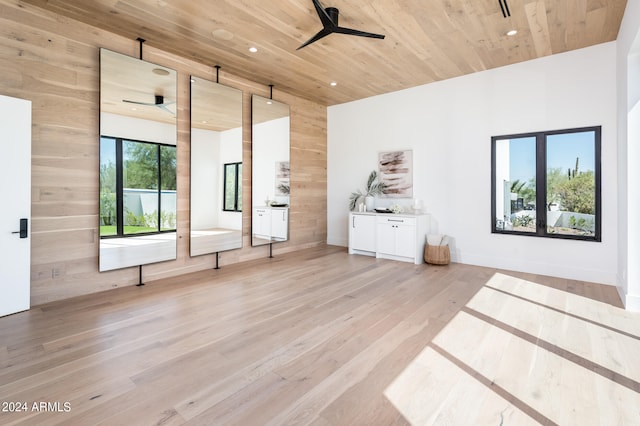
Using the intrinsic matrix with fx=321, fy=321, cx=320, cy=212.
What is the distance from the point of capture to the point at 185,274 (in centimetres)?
472

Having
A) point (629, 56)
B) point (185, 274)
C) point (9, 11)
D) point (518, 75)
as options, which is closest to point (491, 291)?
point (629, 56)

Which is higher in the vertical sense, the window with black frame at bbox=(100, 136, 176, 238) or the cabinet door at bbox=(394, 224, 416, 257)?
the window with black frame at bbox=(100, 136, 176, 238)

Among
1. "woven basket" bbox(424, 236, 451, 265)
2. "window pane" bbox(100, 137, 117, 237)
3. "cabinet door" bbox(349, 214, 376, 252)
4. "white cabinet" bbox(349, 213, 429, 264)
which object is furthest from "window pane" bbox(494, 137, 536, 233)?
"window pane" bbox(100, 137, 117, 237)

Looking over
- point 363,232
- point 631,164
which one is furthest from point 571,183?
point 363,232

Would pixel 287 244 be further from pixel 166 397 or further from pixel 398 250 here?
pixel 166 397

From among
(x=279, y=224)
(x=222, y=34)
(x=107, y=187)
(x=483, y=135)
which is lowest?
(x=279, y=224)

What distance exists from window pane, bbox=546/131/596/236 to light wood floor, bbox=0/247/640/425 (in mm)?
948

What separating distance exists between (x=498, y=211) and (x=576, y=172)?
3.71ft

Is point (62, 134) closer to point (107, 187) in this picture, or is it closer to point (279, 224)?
point (107, 187)

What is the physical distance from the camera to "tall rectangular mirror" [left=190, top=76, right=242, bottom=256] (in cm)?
479

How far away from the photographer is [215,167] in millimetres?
5047

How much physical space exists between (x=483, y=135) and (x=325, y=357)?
14.9ft

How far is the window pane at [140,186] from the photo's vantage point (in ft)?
13.2

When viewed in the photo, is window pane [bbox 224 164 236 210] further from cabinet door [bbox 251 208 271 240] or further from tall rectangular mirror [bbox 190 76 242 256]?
cabinet door [bbox 251 208 271 240]
